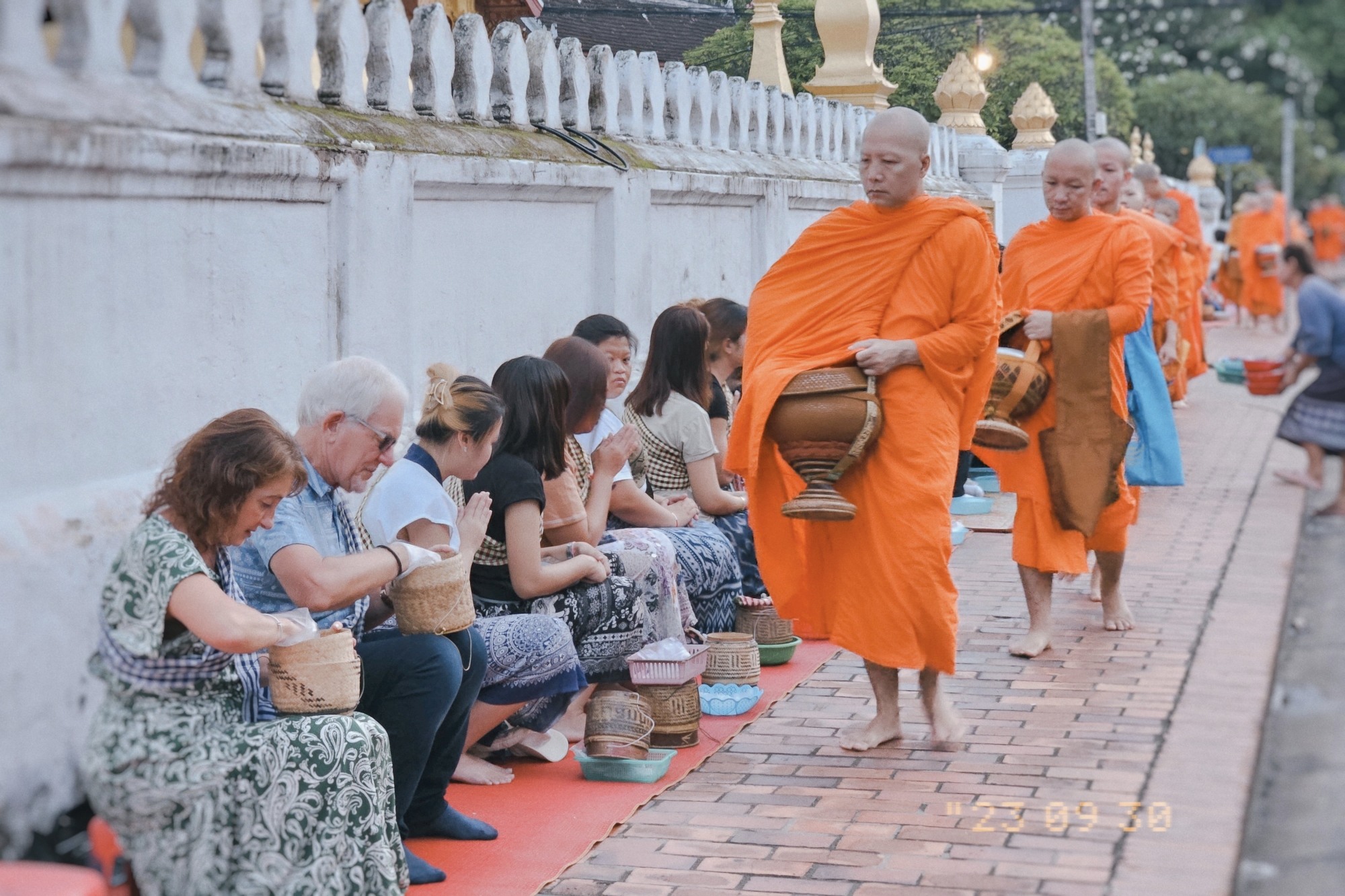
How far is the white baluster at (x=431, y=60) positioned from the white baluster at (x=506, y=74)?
43 centimetres

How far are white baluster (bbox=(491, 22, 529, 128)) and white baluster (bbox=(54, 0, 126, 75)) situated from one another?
239 cm

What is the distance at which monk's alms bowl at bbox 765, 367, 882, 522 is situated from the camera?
4.89 m

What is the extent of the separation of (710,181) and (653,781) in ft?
12.9

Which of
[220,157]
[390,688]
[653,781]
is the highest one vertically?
[220,157]

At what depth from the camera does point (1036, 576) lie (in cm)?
643

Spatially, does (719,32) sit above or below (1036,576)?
above

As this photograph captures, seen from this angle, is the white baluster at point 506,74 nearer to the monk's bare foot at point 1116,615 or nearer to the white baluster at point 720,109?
the white baluster at point 720,109

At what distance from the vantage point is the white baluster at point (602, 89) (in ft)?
23.1

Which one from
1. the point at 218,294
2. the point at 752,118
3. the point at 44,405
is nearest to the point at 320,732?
the point at 44,405

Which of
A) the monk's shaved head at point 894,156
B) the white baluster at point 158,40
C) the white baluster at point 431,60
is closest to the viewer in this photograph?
the white baluster at point 158,40

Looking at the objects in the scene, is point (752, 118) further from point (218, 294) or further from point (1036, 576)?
point (218, 294)

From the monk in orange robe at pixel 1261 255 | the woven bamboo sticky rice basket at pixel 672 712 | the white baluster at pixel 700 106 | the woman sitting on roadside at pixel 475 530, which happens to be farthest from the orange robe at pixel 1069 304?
the monk in orange robe at pixel 1261 255

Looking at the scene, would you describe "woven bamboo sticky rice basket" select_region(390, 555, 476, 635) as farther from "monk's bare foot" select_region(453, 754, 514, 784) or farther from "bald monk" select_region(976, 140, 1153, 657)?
"bald monk" select_region(976, 140, 1153, 657)

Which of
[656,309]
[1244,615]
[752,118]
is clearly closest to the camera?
[1244,615]
